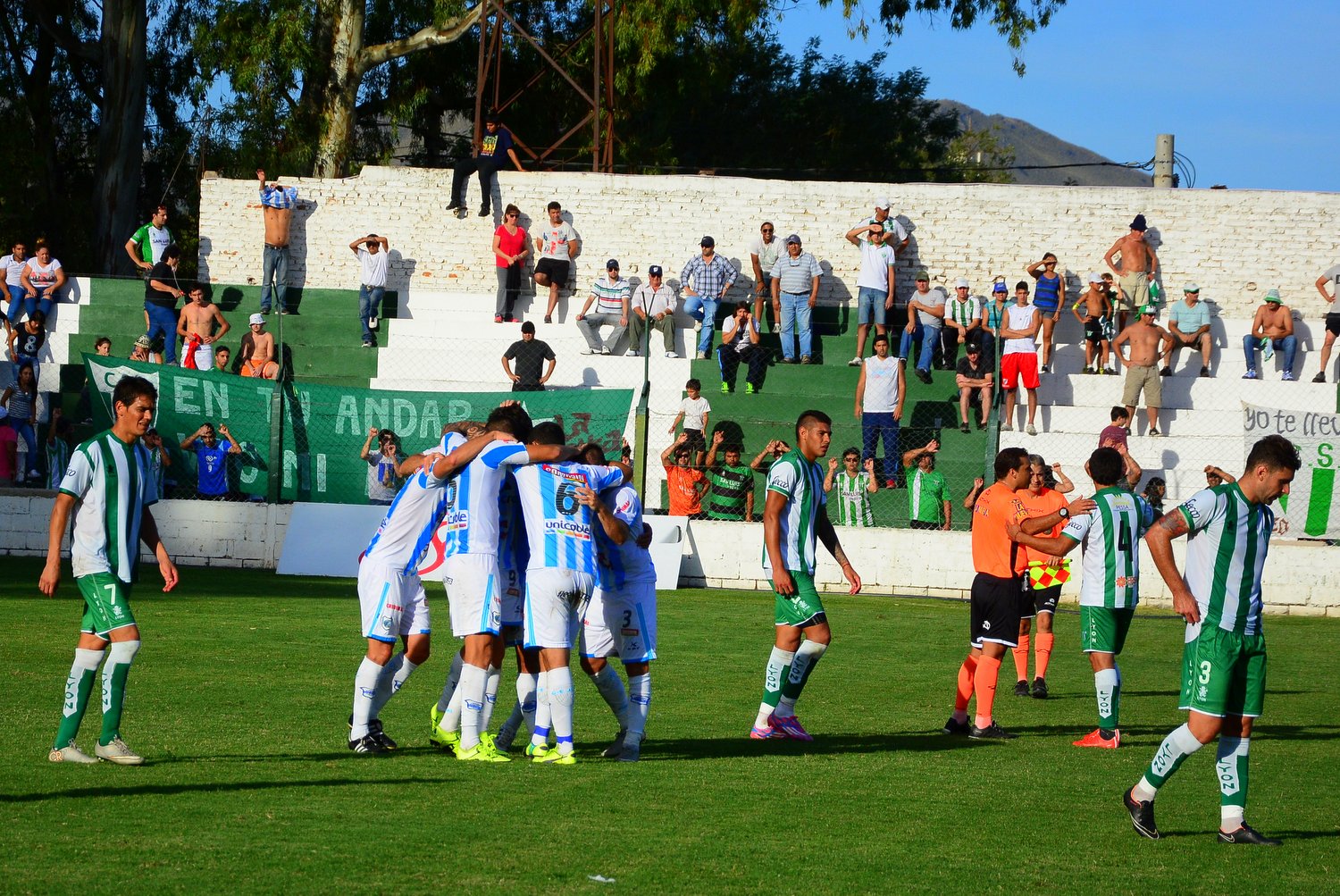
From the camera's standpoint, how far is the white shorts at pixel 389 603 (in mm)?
8273

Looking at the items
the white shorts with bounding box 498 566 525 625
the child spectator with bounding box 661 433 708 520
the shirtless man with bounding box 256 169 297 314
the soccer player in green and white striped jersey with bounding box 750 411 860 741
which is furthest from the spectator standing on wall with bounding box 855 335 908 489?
the white shorts with bounding box 498 566 525 625

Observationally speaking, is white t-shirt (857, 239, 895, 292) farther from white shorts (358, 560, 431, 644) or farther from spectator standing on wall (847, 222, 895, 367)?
white shorts (358, 560, 431, 644)

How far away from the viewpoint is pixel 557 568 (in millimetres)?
8039

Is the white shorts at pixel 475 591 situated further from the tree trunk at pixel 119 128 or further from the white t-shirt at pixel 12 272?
the tree trunk at pixel 119 128

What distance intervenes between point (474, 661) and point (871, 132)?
139ft

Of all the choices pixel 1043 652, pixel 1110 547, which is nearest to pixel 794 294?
pixel 1043 652

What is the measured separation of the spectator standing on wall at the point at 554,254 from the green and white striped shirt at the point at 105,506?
18082mm

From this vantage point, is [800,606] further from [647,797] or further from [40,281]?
[40,281]

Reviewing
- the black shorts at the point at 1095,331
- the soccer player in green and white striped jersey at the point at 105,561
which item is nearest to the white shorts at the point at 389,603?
the soccer player in green and white striped jersey at the point at 105,561

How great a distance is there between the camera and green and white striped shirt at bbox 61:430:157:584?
7.73 m

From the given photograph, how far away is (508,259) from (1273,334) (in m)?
12.7

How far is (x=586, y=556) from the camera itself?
814cm

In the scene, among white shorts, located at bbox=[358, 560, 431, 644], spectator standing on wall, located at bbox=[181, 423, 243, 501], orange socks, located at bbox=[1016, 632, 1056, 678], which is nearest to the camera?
white shorts, located at bbox=[358, 560, 431, 644]

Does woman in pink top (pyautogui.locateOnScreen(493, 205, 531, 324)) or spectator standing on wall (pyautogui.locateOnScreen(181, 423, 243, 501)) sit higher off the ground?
woman in pink top (pyautogui.locateOnScreen(493, 205, 531, 324))
